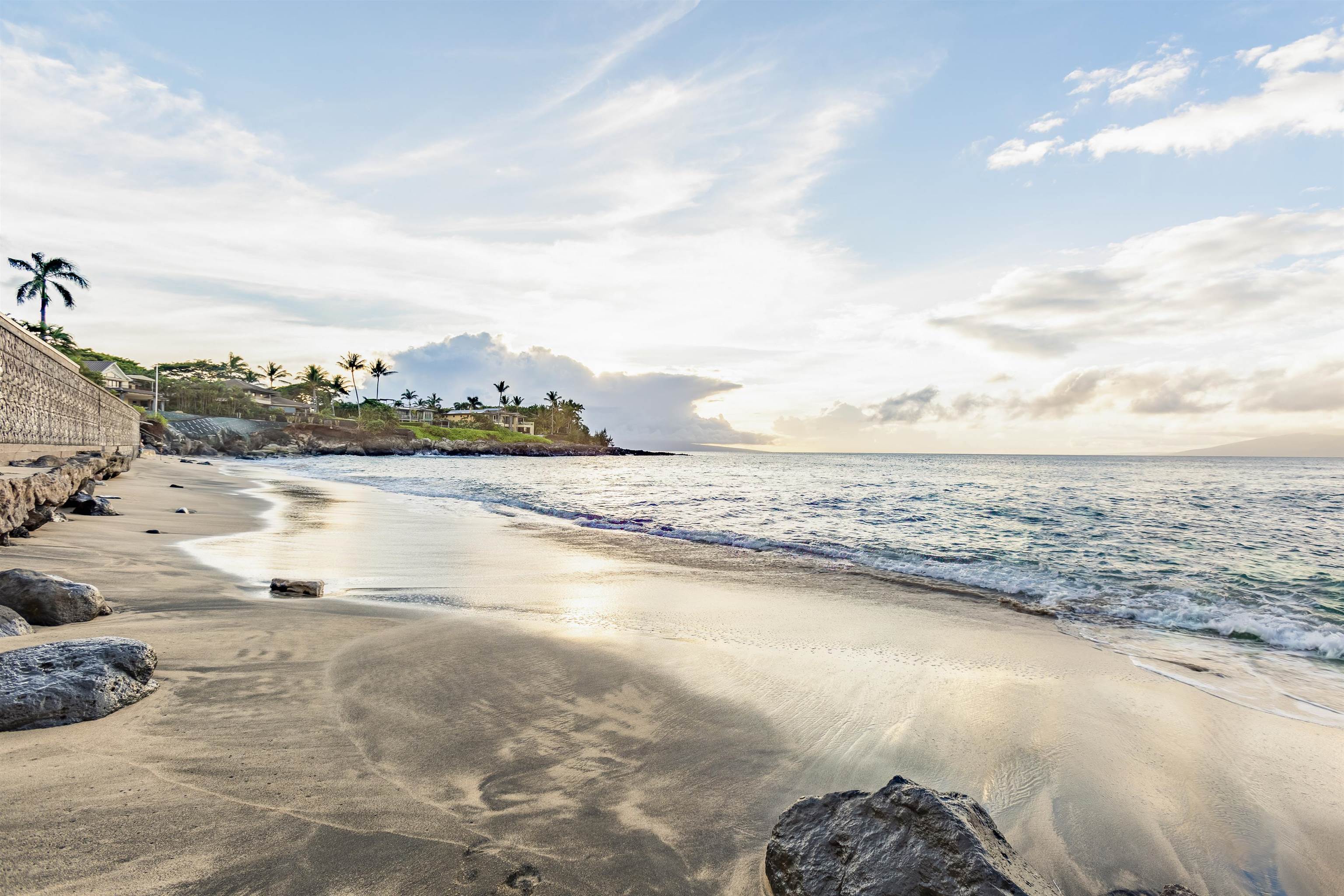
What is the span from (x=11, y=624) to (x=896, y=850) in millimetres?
6405

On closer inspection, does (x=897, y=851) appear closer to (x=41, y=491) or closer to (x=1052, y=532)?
(x=41, y=491)

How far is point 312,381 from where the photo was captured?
114375 millimetres

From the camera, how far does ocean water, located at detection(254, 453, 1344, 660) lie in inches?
344

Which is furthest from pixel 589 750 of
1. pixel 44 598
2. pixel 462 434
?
pixel 462 434

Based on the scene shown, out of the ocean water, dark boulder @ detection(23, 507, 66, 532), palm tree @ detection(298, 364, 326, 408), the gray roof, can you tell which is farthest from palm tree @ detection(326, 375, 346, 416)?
dark boulder @ detection(23, 507, 66, 532)

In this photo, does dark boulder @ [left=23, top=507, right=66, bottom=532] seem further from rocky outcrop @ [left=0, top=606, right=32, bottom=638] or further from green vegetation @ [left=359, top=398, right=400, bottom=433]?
green vegetation @ [left=359, top=398, right=400, bottom=433]

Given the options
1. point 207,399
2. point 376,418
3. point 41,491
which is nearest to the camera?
point 41,491

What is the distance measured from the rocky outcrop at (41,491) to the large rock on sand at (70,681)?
20.2 feet

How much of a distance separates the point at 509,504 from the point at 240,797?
19.7 m

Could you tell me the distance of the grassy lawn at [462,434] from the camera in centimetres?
11905

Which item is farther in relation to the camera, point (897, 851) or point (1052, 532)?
point (1052, 532)

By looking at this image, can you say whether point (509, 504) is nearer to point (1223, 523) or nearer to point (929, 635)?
point (929, 635)

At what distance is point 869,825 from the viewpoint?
2.40m

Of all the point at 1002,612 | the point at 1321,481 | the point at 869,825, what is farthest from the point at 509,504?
the point at 1321,481
